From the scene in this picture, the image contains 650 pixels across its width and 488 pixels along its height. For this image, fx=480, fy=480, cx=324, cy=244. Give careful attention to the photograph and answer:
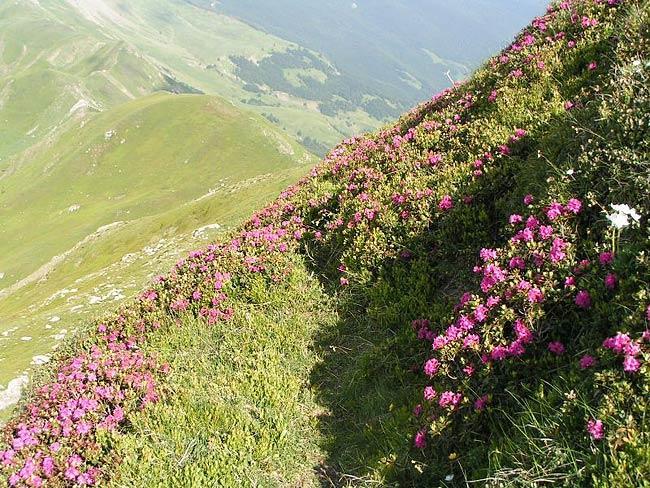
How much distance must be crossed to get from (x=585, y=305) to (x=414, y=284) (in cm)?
378

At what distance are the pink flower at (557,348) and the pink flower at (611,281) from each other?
89cm

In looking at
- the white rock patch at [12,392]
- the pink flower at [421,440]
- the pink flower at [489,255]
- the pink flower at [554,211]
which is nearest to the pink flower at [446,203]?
the pink flower at [489,255]

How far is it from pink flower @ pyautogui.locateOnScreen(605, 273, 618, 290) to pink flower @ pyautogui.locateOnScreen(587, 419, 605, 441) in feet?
6.25

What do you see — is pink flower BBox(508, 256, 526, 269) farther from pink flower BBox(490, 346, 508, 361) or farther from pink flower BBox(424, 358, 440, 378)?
pink flower BBox(424, 358, 440, 378)

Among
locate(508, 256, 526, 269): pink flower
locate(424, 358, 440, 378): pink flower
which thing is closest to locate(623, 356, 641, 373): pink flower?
locate(508, 256, 526, 269): pink flower

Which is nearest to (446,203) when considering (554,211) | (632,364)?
(554,211)

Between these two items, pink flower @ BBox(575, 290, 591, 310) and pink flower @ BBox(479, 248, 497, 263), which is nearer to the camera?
pink flower @ BBox(575, 290, 591, 310)

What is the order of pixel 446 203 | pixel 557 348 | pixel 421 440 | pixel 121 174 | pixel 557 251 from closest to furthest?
pixel 557 348 → pixel 421 440 → pixel 557 251 → pixel 446 203 → pixel 121 174

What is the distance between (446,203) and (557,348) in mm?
4772

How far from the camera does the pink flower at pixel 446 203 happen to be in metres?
10.1

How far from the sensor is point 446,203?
10.1 m

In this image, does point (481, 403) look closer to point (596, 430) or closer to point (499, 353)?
point (499, 353)

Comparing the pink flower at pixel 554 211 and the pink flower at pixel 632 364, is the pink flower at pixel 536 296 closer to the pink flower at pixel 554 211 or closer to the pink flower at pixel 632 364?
the pink flower at pixel 554 211

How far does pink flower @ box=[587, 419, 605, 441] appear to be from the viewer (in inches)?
175
